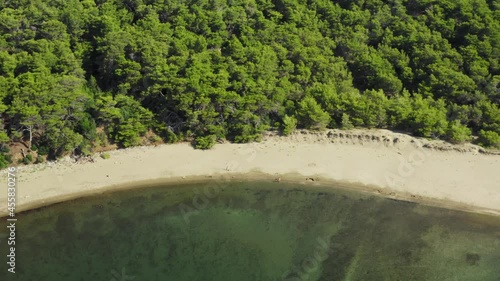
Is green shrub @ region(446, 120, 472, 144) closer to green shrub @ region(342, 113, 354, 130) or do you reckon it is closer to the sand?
the sand

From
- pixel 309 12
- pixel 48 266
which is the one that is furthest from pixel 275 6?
pixel 48 266

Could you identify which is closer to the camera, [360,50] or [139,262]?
[139,262]

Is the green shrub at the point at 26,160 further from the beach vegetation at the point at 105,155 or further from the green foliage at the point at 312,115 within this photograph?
the green foliage at the point at 312,115

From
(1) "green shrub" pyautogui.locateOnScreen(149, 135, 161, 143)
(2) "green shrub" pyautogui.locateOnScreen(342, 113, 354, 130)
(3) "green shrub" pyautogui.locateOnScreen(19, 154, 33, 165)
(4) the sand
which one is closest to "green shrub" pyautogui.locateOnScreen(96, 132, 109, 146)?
(4) the sand

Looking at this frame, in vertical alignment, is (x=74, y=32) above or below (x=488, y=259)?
above

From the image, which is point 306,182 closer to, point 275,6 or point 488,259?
point 488,259
